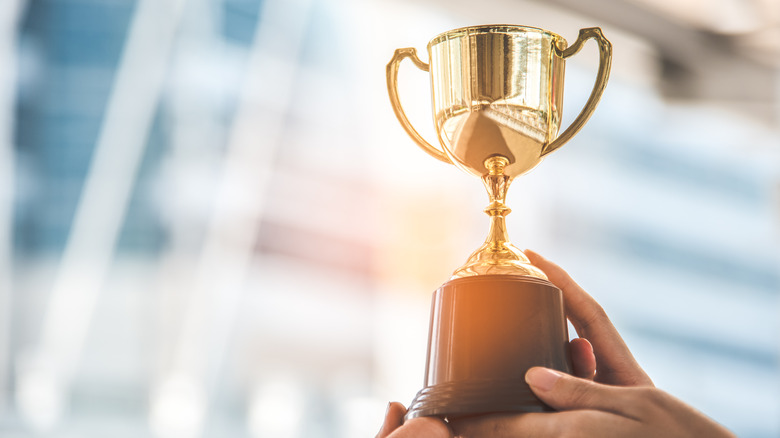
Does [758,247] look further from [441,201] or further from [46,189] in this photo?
[46,189]

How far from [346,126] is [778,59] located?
15.2ft

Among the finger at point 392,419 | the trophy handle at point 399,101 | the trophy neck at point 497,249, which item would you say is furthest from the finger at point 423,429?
the trophy handle at point 399,101

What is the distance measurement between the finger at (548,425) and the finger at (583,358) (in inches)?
7.8

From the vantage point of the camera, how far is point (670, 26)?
22.7 feet

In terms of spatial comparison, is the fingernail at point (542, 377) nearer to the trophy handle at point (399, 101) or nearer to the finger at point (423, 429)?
the finger at point (423, 429)

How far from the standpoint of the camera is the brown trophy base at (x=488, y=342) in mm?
1345

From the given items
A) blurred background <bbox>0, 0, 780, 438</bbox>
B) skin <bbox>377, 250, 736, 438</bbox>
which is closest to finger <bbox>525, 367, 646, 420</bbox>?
skin <bbox>377, 250, 736, 438</bbox>

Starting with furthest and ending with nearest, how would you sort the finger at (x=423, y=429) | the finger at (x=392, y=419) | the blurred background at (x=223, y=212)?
1. the blurred background at (x=223, y=212)
2. the finger at (x=392, y=419)
3. the finger at (x=423, y=429)

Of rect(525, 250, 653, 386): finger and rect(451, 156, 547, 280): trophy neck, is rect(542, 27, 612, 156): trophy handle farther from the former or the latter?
rect(525, 250, 653, 386): finger

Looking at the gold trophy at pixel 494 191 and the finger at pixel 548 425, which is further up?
the gold trophy at pixel 494 191

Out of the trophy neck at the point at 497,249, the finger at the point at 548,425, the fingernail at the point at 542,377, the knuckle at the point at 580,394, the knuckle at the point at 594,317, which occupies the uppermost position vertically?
the trophy neck at the point at 497,249

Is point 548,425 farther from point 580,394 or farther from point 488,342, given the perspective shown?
point 488,342

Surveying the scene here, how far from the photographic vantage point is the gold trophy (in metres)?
1.37

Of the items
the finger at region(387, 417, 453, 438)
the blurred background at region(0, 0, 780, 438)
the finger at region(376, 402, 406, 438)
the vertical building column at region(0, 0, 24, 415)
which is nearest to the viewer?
the finger at region(387, 417, 453, 438)
